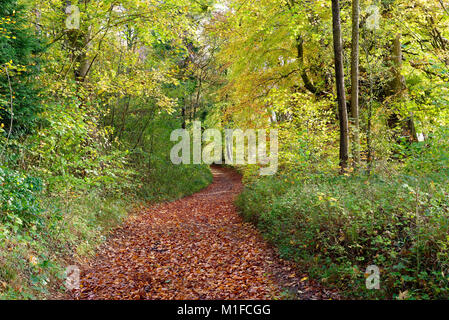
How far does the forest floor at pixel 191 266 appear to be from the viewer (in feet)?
15.8

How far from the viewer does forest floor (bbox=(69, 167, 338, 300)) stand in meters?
4.81

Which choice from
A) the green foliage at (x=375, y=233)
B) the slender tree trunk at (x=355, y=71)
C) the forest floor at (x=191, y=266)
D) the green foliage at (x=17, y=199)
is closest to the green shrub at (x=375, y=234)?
the green foliage at (x=375, y=233)

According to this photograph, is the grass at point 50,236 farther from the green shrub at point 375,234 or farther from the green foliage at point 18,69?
the green shrub at point 375,234

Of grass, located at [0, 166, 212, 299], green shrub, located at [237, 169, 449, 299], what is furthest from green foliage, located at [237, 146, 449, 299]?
grass, located at [0, 166, 212, 299]

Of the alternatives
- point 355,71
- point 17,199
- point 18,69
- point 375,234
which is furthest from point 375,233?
point 18,69

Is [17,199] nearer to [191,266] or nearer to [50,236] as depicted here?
[50,236]

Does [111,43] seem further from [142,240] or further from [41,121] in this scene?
[142,240]

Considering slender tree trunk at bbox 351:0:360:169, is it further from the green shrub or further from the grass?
the grass

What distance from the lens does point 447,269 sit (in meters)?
3.43
